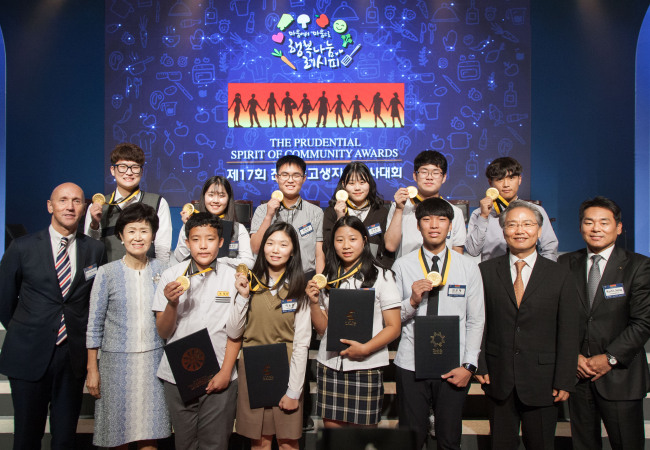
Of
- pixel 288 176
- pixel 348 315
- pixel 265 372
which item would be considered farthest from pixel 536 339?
pixel 288 176

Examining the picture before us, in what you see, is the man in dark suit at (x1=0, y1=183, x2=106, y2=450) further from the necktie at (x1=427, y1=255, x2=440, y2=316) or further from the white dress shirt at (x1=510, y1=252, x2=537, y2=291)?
the white dress shirt at (x1=510, y1=252, x2=537, y2=291)

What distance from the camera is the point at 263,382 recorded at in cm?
268

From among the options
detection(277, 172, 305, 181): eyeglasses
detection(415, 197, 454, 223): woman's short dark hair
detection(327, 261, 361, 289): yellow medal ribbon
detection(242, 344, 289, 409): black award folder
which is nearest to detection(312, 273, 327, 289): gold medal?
detection(327, 261, 361, 289): yellow medal ribbon

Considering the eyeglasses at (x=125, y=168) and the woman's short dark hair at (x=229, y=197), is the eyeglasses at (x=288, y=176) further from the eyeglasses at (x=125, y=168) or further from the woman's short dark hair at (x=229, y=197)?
the eyeglasses at (x=125, y=168)

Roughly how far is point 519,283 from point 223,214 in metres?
2.23

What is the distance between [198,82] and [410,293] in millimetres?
5980

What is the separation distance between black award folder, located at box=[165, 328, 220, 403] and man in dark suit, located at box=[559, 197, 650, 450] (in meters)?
2.16

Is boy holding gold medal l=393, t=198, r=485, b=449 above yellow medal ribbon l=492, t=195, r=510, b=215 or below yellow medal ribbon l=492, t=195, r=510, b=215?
below

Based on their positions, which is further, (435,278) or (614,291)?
(614,291)

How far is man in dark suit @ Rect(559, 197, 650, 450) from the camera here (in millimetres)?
2750

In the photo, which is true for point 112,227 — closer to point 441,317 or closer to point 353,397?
point 353,397

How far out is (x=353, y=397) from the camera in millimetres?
2738

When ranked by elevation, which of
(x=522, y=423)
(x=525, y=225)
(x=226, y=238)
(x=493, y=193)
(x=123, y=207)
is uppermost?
(x=493, y=193)

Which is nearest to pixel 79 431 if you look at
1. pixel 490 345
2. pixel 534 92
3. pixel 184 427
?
pixel 184 427
